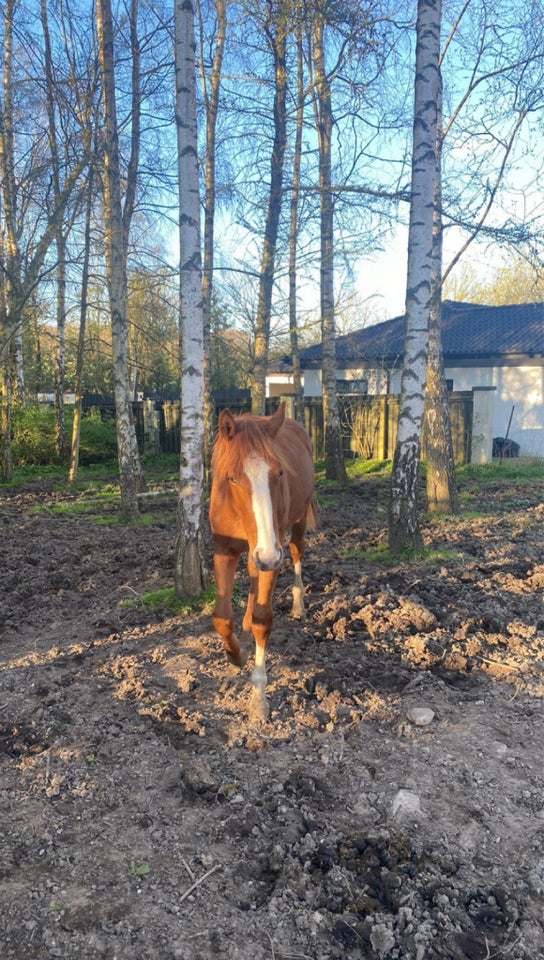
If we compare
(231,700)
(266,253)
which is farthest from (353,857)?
(266,253)

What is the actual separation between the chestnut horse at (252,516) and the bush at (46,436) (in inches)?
538

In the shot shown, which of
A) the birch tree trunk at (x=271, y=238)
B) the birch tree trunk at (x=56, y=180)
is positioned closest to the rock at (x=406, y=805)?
the birch tree trunk at (x=56, y=180)

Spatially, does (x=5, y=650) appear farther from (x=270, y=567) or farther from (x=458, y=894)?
(x=458, y=894)

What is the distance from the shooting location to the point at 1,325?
8.39 meters

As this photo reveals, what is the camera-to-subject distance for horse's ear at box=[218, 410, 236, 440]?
142 inches

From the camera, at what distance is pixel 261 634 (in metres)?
3.95

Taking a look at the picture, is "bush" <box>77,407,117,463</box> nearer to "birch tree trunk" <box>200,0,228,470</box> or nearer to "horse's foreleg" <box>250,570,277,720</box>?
"birch tree trunk" <box>200,0,228,470</box>

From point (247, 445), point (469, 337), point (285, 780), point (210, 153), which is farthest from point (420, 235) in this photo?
point (469, 337)

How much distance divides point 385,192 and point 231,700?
644 cm

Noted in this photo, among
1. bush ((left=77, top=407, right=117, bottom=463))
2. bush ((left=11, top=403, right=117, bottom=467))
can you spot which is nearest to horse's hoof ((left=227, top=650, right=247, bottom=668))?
bush ((left=11, top=403, right=117, bottom=467))

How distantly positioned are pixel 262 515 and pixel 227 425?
74 cm

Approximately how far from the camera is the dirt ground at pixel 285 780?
7.24 ft

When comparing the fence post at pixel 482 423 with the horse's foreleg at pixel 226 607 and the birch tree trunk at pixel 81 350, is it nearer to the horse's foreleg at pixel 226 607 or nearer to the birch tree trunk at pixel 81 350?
the birch tree trunk at pixel 81 350

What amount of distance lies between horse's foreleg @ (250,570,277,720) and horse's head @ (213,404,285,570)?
1.61 feet
